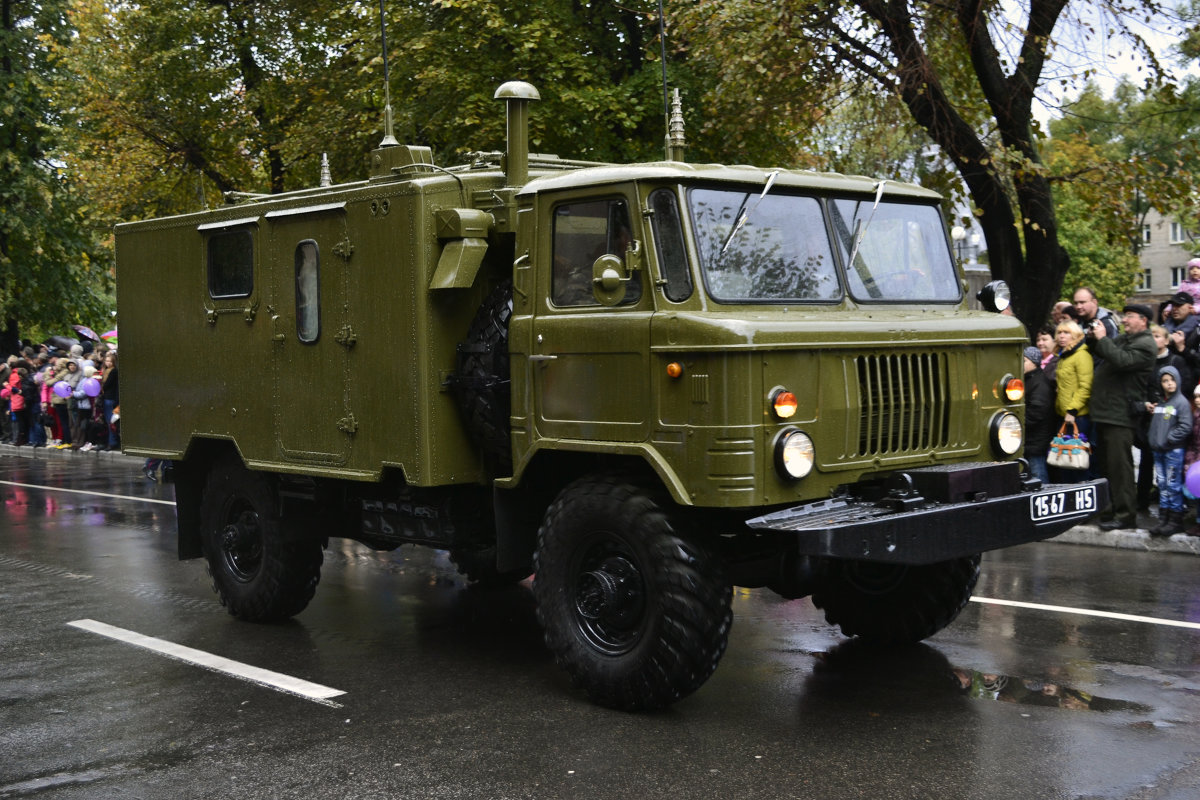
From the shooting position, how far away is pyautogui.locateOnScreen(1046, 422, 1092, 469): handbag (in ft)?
37.5

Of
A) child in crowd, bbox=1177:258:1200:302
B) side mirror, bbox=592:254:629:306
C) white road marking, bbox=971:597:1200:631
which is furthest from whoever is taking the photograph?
child in crowd, bbox=1177:258:1200:302

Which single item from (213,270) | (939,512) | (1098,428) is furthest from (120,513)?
(939,512)

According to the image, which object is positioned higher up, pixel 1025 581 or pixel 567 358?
pixel 567 358

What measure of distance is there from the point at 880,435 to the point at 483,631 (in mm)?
3097

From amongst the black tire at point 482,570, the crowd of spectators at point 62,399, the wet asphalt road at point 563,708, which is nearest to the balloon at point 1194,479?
the wet asphalt road at point 563,708

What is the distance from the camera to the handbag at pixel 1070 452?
11.4 metres

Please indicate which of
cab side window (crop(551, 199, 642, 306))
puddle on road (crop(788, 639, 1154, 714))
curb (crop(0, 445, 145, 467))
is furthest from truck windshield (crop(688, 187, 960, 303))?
curb (crop(0, 445, 145, 467))

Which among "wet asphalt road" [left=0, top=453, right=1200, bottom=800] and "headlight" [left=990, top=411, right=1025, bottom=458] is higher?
"headlight" [left=990, top=411, right=1025, bottom=458]

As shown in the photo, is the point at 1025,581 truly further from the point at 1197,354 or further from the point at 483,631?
the point at 483,631

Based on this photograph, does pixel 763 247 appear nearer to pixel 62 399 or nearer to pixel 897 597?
pixel 897 597

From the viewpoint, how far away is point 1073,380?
11906mm

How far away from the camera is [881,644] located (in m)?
7.75

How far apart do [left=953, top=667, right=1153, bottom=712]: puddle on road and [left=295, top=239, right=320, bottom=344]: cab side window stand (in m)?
4.17

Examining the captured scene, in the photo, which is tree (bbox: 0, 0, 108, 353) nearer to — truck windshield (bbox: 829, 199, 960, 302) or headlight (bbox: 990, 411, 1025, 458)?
truck windshield (bbox: 829, 199, 960, 302)
